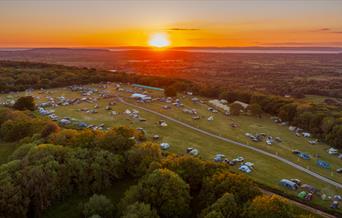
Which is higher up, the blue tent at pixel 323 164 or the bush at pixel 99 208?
the bush at pixel 99 208

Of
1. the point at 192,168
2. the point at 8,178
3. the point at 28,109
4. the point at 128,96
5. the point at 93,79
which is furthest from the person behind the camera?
the point at 93,79

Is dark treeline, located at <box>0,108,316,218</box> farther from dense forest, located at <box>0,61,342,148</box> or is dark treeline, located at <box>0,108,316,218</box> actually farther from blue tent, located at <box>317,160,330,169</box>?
dense forest, located at <box>0,61,342,148</box>

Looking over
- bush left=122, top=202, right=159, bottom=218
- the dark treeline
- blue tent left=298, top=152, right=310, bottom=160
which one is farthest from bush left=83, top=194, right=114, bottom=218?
blue tent left=298, top=152, right=310, bottom=160

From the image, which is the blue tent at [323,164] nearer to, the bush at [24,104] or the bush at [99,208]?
the bush at [99,208]

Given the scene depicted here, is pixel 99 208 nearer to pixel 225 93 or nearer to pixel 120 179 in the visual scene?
pixel 120 179

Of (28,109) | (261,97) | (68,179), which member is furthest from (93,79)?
(68,179)

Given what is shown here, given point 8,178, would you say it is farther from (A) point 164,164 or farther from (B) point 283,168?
(B) point 283,168

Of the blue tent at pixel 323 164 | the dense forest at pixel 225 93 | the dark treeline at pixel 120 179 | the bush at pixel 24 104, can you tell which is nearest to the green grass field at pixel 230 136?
the blue tent at pixel 323 164
